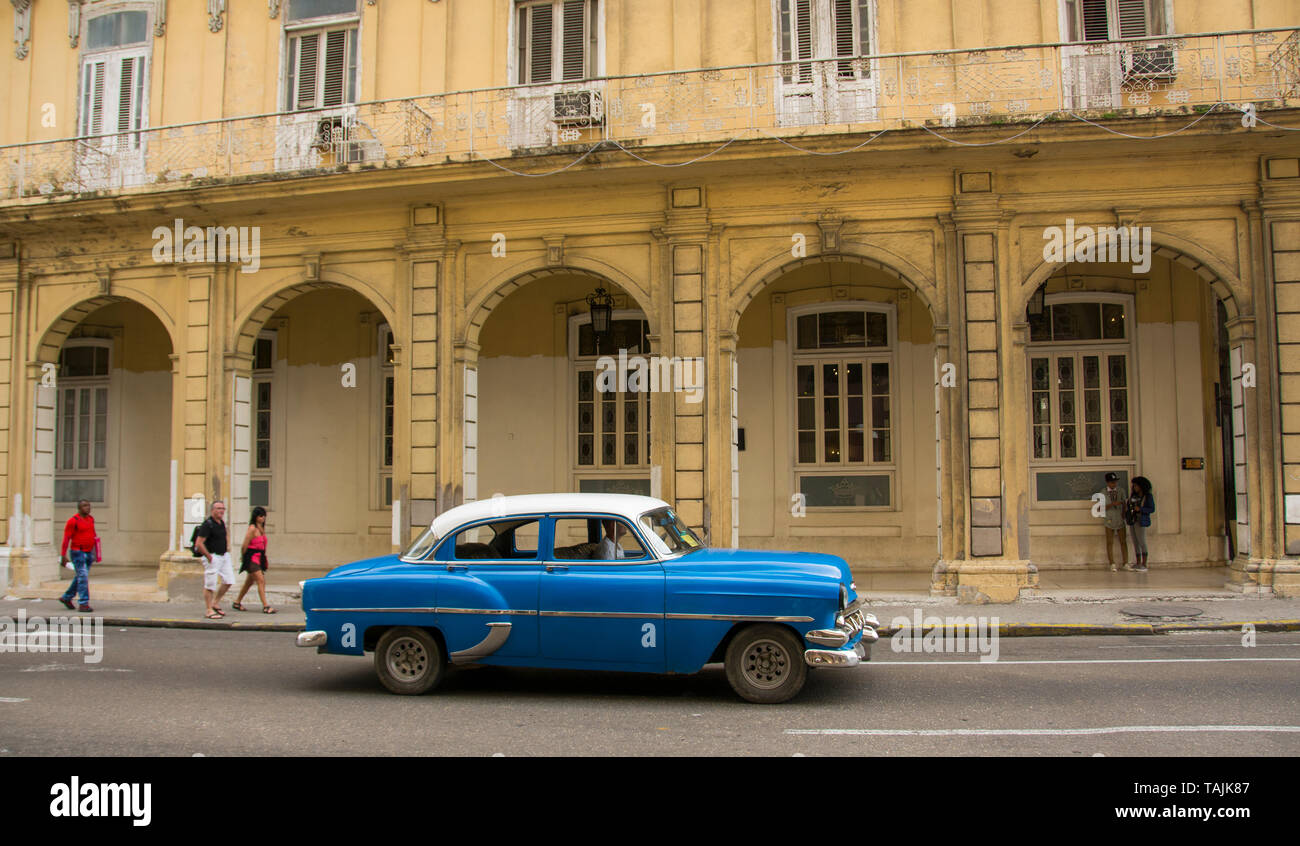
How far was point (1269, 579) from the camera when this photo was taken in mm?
11172

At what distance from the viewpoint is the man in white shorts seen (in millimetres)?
12000

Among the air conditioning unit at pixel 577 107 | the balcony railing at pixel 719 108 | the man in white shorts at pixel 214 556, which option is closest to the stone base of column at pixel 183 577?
the man in white shorts at pixel 214 556

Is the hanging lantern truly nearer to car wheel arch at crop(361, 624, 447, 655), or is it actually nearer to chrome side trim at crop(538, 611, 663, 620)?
car wheel arch at crop(361, 624, 447, 655)

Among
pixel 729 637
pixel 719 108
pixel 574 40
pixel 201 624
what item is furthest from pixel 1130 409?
pixel 201 624

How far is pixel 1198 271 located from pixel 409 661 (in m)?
10.6

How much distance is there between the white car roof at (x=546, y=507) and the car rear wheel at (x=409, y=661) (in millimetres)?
819

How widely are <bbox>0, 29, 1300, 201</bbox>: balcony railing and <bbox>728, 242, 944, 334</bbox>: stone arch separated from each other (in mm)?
1539

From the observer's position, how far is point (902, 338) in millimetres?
14492

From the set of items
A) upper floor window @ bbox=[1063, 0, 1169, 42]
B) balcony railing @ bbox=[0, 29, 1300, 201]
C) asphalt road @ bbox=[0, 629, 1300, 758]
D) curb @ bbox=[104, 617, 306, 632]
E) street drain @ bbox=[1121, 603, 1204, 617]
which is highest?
upper floor window @ bbox=[1063, 0, 1169, 42]

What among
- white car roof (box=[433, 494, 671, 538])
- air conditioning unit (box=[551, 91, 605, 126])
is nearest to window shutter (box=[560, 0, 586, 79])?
air conditioning unit (box=[551, 91, 605, 126])

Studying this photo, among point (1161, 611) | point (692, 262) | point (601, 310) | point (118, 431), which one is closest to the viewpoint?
point (1161, 611)

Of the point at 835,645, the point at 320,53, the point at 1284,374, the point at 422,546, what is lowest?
the point at 835,645

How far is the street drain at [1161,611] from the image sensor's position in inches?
408

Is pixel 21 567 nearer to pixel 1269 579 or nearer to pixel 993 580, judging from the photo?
pixel 993 580
